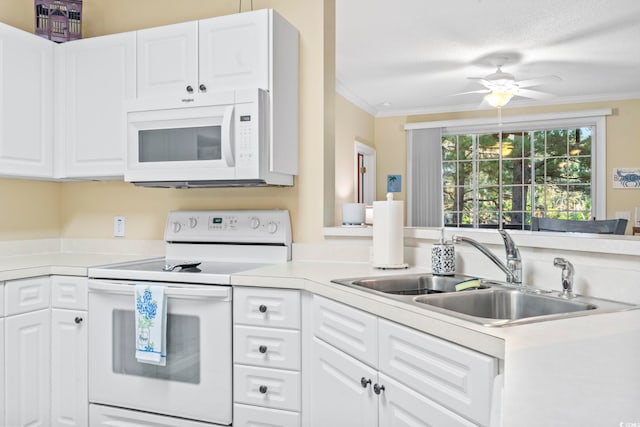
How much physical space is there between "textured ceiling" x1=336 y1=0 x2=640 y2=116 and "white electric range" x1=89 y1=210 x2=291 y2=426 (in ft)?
7.47

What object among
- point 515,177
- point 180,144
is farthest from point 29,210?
point 515,177

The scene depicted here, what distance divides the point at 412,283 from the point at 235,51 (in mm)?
1314

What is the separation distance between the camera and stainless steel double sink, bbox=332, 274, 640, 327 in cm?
134

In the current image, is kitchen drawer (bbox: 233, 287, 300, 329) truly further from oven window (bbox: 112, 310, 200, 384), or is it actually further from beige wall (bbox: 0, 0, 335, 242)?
beige wall (bbox: 0, 0, 335, 242)

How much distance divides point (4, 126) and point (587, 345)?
8.32ft

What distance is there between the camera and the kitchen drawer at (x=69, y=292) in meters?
2.21

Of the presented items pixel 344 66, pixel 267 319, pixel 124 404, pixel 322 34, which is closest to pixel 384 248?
pixel 267 319

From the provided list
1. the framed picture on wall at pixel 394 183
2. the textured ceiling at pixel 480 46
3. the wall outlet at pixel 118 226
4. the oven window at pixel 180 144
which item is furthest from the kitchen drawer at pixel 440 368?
the framed picture on wall at pixel 394 183

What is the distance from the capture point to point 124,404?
212 cm

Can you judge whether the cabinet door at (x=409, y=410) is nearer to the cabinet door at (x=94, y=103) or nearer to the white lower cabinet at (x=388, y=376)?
the white lower cabinet at (x=388, y=376)

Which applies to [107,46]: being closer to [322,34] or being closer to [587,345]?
[322,34]

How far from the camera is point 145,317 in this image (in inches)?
79.5

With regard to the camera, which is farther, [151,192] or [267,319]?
Result: [151,192]

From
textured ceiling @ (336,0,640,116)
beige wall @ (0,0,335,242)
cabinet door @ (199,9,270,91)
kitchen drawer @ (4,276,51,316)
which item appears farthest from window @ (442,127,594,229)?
kitchen drawer @ (4,276,51,316)
